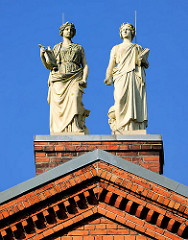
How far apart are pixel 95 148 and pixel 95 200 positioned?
4.01 metres

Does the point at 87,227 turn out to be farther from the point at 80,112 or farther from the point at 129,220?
the point at 80,112

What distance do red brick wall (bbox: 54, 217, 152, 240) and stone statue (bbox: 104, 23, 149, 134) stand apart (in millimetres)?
4754

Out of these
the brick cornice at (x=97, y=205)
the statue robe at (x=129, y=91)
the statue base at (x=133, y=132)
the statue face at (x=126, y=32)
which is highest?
the statue face at (x=126, y=32)

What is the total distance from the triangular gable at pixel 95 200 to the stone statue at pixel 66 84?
4520 mm

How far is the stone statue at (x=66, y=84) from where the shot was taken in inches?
912

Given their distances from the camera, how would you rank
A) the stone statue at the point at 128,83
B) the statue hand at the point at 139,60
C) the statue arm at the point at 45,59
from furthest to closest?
the statue arm at the point at 45,59
the statue hand at the point at 139,60
the stone statue at the point at 128,83

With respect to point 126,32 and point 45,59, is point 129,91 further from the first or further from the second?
point 45,59

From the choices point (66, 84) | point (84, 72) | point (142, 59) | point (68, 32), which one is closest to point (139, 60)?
point (142, 59)

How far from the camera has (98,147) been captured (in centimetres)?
2261

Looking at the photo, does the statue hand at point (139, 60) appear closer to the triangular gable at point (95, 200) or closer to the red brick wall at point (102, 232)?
the triangular gable at point (95, 200)

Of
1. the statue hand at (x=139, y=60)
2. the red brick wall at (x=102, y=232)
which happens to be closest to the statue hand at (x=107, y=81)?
the statue hand at (x=139, y=60)

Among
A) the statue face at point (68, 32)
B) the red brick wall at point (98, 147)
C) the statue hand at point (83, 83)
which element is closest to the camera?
the red brick wall at point (98, 147)

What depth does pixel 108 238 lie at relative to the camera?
1836 cm

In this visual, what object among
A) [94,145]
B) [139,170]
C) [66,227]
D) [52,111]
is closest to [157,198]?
[139,170]
